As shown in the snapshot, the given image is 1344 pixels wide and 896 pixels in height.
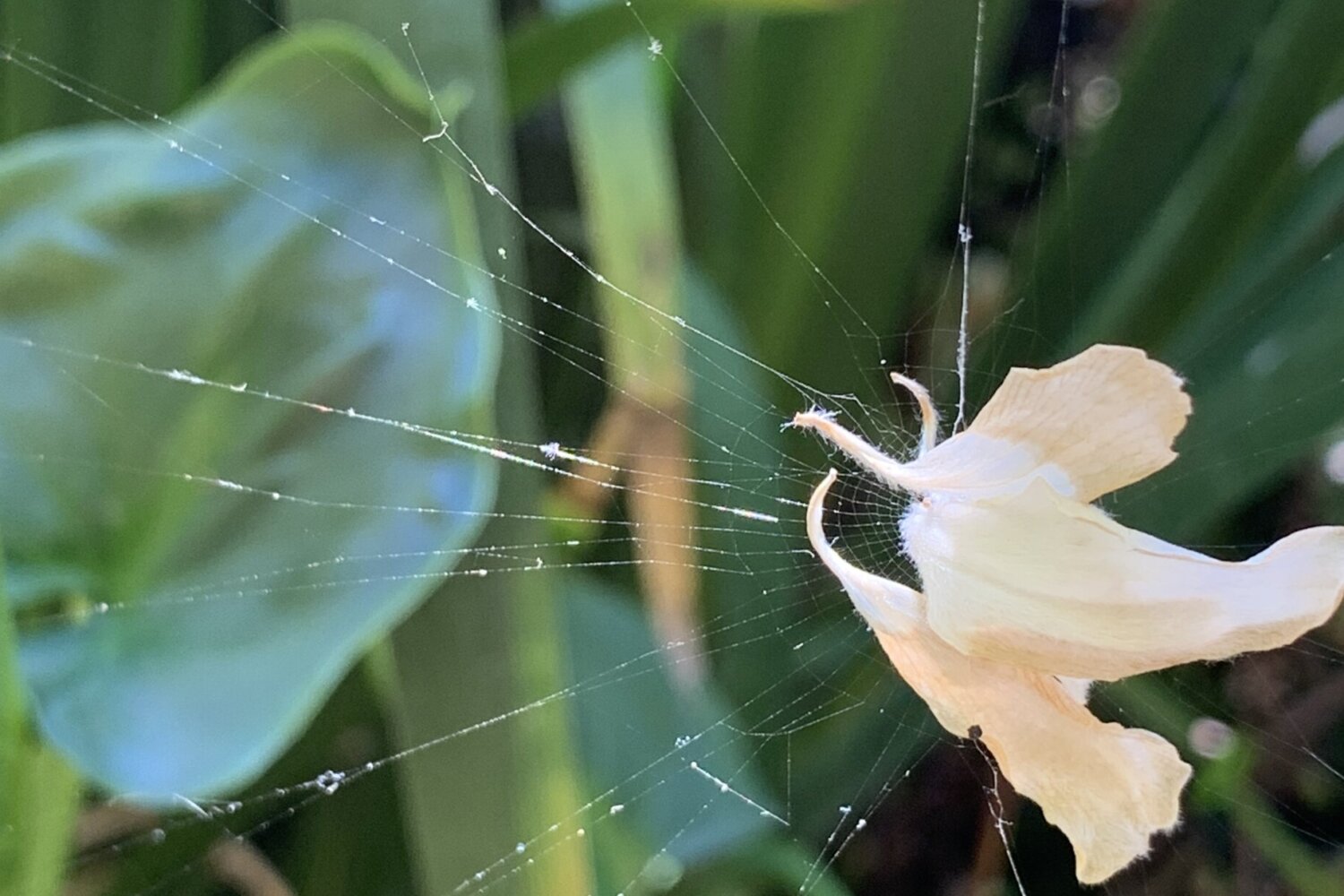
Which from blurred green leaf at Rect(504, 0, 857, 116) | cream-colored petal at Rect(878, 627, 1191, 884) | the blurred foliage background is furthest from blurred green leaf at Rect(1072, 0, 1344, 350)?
cream-colored petal at Rect(878, 627, 1191, 884)

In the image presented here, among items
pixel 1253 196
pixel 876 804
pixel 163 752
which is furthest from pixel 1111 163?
pixel 163 752

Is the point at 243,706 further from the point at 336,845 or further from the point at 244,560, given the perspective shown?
the point at 336,845

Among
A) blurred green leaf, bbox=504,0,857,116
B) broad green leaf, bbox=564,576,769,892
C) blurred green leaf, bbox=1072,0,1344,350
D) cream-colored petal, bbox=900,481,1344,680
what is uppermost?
blurred green leaf, bbox=504,0,857,116

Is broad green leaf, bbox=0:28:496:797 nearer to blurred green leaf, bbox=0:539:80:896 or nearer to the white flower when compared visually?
blurred green leaf, bbox=0:539:80:896

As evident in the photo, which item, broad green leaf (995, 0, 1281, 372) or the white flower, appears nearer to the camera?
the white flower

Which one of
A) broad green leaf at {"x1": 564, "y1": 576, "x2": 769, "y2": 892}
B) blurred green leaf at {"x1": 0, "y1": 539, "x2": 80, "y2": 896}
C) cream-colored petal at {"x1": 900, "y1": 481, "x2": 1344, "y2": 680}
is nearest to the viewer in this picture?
cream-colored petal at {"x1": 900, "y1": 481, "x2": 1344, "y2": 680}

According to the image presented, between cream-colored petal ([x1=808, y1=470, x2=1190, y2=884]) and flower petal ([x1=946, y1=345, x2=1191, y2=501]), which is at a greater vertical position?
flower petal ([x1=946, y1=345, x2=1191, y2=501])

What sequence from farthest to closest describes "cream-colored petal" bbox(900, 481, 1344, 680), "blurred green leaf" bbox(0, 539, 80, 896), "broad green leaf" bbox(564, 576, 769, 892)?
"broad green leaf" bbox(564, 576, 769, 892) → "blurred green leaf" bbox(0, 539, 80, 896) → "cream-colored petal" bbox(900, 481, 1344, 680)
